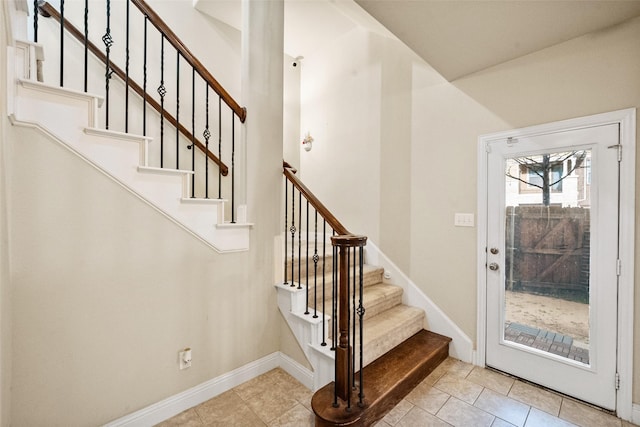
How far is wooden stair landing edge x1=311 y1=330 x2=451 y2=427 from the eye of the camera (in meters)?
1.65

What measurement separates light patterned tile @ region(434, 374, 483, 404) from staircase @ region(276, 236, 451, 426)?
133 mm

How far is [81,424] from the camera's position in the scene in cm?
152

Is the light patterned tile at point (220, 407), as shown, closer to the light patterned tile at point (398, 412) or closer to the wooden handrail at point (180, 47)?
the light patterned tile at point (398, 412)

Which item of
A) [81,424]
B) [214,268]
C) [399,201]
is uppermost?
[399,201]

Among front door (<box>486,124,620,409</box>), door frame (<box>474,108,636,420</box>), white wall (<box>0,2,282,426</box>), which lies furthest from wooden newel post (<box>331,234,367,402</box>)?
door frame (<box>474,108,636,420</box>)

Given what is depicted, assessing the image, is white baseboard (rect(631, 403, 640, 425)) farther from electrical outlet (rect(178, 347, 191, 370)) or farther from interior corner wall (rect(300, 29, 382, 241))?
electrical outlet (rect(178, 347, 191, 370))

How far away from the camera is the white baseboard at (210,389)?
5.60 feet

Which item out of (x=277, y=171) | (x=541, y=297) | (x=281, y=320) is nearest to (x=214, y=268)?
(x=281, y=320)

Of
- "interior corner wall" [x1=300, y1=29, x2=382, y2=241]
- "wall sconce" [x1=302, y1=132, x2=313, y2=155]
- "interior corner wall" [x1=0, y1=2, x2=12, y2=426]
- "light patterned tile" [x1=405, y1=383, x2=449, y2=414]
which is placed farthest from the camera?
"wall sconce" [x1=302, y1=132, x2=313, y2=155]

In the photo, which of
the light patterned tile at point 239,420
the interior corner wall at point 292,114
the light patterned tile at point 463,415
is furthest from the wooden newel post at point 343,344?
the interior corner wall at point 292,114

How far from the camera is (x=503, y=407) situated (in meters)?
1.91

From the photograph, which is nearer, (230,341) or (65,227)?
(65,227)

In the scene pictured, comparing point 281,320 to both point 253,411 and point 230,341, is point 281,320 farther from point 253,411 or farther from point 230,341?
point 253,411

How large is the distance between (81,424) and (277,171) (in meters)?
2.01
